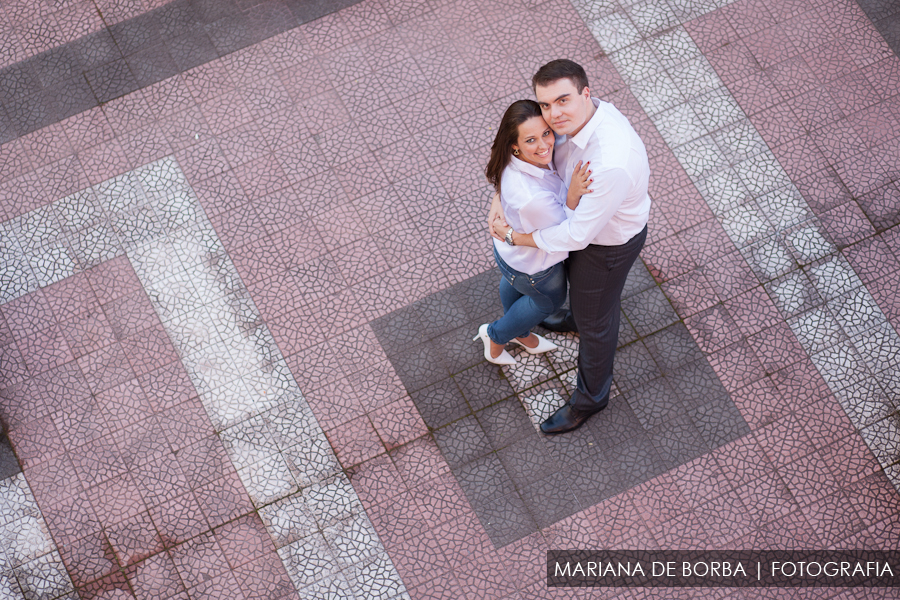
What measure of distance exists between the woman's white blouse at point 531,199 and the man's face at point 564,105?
8.4 inches

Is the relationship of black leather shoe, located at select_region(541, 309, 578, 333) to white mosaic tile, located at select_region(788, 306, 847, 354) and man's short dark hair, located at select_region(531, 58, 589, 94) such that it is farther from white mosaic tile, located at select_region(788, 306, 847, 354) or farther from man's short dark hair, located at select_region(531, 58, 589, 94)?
man's short dark hair, located at select_region(531, 58, 589, 94)

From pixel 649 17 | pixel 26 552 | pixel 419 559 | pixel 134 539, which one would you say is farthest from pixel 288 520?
pixel 649 17

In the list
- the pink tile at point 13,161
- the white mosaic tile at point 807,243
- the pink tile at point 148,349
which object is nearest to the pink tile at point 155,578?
the pink tile at point 148,349

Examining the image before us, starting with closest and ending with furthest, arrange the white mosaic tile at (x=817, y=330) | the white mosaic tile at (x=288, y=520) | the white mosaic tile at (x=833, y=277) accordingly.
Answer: the white mosaic tile at (x=288, y=520)
the white mosaic tile at (x=817, y=330)
the white mosaic tile at (x=833, y=277)

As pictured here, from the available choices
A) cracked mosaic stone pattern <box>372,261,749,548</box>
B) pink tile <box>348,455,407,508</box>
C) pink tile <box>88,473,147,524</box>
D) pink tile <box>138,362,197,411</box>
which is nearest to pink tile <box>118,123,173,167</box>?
pink tile <box>138,362,197,411</box>

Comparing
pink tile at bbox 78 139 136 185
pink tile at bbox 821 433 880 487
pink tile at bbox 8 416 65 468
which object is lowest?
pink tile at bbox 821 433 880 487

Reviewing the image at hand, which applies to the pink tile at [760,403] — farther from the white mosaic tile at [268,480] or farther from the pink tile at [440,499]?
the white mosaic tile at [268,480]

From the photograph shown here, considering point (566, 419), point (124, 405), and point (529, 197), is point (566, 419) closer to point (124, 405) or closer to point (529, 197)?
point (529, 197)

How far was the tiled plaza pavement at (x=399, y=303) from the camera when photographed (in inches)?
152

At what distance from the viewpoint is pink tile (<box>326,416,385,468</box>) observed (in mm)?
4000

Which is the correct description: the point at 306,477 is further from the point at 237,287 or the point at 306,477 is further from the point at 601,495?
the point at 601,495

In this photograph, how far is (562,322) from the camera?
13.8ft

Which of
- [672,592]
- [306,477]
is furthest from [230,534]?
[672,592]

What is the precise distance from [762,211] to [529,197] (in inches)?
84.0
